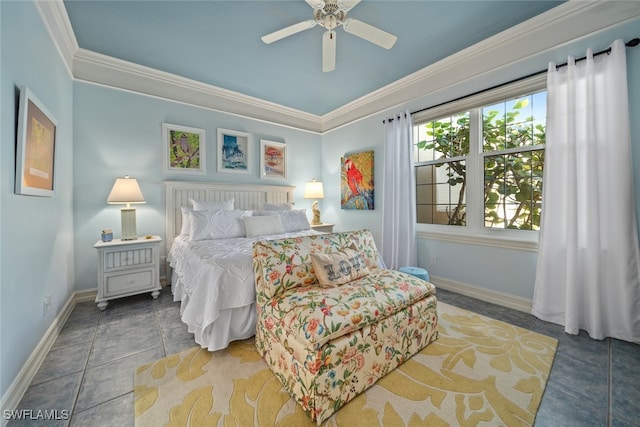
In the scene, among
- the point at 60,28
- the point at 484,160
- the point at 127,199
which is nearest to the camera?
the point at 60,28

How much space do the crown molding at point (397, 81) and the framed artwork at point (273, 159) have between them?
0.43m

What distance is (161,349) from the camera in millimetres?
1926

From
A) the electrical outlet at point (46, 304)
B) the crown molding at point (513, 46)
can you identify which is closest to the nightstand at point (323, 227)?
the crown molding at point (513, 46)

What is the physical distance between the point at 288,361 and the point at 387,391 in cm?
61

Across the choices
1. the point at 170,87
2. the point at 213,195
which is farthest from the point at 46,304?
the point at 170,87

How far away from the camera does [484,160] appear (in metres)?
2.90

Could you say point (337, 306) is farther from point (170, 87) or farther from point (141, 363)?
point (170, 87)

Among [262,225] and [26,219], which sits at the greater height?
[26,219]

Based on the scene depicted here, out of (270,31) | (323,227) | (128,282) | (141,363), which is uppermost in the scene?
(270,31)

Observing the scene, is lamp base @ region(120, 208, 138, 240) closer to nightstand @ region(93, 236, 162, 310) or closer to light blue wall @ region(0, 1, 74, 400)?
nightstand @ region(93, 236, 162, 310)

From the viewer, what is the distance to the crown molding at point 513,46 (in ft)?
6.73

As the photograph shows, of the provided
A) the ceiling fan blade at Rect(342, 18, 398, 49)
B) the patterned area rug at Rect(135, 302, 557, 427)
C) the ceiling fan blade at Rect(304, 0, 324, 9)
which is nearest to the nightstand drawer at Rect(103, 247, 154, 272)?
the patterned area rug at Rect(135, 302, 557, 427)

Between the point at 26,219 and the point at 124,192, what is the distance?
1.20 meters

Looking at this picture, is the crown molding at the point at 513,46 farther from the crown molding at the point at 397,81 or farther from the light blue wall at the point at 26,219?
the light blue wall at the point at 26,219
